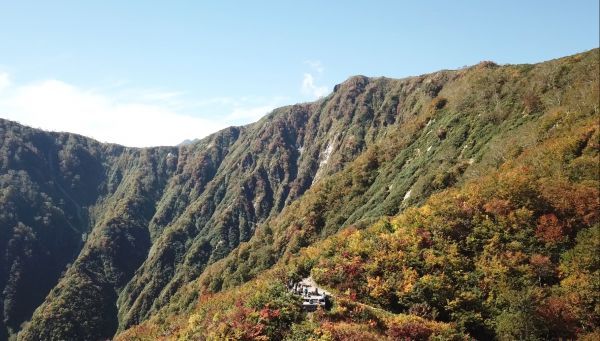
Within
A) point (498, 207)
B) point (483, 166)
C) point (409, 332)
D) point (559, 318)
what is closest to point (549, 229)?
point (498, 207)

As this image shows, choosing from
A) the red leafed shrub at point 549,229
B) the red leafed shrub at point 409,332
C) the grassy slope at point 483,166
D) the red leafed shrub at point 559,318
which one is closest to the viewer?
the red leafed shrub at point 409,332

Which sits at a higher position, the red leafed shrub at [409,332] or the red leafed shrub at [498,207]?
the red leafed shrub at [498,207]

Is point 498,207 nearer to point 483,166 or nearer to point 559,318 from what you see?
point 559,318

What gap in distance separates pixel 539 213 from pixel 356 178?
8574 centimetres

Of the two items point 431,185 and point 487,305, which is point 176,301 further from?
point 487,305

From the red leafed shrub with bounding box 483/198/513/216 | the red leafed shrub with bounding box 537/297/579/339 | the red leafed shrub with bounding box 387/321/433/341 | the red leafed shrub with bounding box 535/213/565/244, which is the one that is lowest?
the red leafed shrub with bounding box 537/297/579/339

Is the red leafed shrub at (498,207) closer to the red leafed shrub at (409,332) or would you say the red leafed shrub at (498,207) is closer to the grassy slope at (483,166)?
the grassy slope at (483,166)

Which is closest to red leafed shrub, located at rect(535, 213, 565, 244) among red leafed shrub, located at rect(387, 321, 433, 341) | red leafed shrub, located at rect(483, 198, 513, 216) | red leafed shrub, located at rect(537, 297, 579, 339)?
red leafed shrub, located at rect(483, 198, 513, 216)

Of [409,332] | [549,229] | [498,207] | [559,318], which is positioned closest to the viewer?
Answer: [409,332]

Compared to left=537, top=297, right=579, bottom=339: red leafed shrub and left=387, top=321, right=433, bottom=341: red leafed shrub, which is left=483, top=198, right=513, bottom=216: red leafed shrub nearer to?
left=537, top=297, right=579, bottom=339: red leafed shrub

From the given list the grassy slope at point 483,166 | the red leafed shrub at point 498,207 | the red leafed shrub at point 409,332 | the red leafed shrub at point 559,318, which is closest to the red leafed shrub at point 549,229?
the grassy slope at point 483,166

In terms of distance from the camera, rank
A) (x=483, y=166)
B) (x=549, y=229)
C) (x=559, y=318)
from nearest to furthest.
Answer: (x=559, y=318), (x=549, y=229), (x=483, y=166)

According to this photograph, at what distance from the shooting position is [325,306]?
48594 mm

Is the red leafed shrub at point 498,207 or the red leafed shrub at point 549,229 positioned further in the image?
the red leafed shrub at point 498,207
